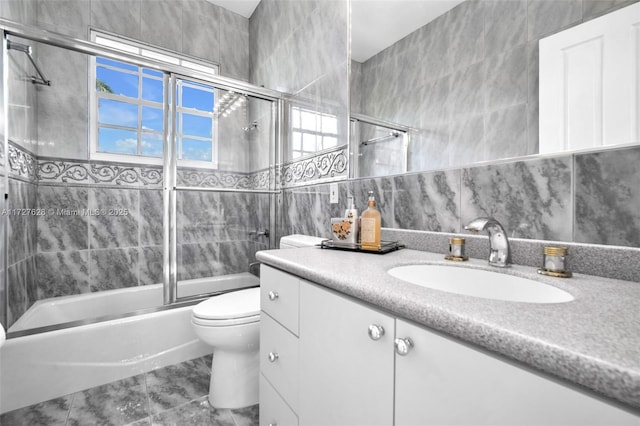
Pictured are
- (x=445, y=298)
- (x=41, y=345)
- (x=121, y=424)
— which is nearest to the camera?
(x=445, y=298)

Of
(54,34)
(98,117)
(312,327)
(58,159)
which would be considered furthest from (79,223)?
(312,327)

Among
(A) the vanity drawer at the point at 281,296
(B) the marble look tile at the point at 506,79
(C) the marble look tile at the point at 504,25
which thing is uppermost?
(C) the marble look tile at the point at 504,25

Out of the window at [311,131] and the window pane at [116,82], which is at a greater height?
the window pane at [116,82]

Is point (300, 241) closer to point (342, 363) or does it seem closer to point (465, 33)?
point (342, 363)

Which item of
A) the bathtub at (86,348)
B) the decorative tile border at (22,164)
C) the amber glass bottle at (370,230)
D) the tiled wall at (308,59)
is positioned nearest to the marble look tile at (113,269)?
the bathtub at (86,348)

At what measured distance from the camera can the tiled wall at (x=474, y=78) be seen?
0.87 meters

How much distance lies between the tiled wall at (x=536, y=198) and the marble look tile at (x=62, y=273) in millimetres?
2276

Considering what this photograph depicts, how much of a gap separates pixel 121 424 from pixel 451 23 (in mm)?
2188

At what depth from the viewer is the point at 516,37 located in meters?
0.90

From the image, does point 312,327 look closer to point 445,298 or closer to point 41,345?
point 445,298

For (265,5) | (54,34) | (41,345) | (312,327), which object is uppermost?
(265,5)

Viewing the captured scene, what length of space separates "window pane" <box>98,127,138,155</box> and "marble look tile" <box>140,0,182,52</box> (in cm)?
91

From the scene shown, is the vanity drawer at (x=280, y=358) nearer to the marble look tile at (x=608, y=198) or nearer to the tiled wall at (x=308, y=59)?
the marble look tile at (x=608, y=198)

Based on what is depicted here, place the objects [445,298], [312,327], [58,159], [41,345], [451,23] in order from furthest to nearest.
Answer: [58,159] → [41,345] → [451,23] → [312,327] → [445,298]
